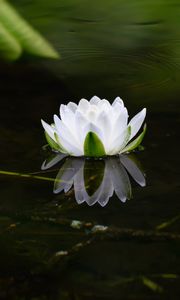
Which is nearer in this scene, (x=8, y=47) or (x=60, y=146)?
(x=60, y=146)

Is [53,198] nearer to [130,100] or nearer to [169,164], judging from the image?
[169,164]

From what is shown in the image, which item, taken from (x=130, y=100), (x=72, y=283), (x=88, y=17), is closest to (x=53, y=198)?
(x=72, y=283)

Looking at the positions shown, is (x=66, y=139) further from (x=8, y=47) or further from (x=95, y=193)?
(x=8, y=47)

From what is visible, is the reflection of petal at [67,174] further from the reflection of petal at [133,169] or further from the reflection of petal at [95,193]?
the reflection of petal at [133,169]

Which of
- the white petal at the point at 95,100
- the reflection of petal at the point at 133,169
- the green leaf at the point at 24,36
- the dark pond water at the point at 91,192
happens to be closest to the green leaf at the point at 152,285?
the dark pond water at the point at 91,192

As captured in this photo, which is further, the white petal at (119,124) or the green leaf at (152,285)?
the white petal at (119,124)

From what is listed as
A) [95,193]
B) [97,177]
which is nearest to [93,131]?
[97,177]

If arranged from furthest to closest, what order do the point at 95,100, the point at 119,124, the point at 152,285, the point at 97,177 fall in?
the point at 95,100 → the point at 119,124 → the point at 97,177 → the point at 152,285
